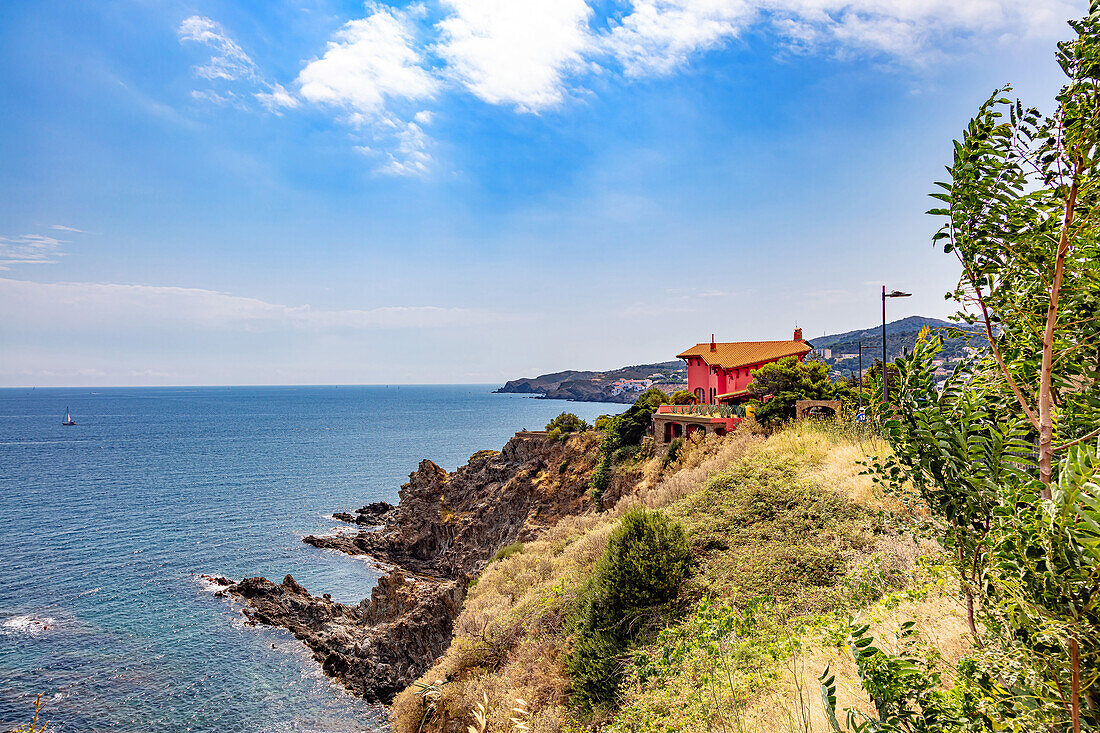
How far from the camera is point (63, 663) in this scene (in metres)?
27.0

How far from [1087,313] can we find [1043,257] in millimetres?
330

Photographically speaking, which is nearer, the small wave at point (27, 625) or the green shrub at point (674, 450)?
the green shrub at point (674, 450)

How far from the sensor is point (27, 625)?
30.6m

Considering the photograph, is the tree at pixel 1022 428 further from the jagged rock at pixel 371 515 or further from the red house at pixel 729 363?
the jagged rock at pixel 371 515

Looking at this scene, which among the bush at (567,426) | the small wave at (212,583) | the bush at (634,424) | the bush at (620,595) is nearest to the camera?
the bush at (620,595)

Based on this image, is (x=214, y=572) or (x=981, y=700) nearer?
(x=981, y=700)

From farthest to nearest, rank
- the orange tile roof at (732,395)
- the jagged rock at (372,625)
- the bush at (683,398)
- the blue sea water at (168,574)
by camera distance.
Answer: the bush at (683,398) < the orange tile roof at (732,395) < the jagged rock at (372,625) < the blue sea water at (168,574)

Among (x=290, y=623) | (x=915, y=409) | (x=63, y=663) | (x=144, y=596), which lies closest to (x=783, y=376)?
(x=915, y=409)

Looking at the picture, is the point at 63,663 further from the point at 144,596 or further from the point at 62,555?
the point at 62,555

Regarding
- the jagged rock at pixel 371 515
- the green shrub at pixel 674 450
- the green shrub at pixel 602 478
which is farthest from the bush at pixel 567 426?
the jagged rock at pixel 371 515

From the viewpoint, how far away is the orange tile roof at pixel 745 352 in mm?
31453

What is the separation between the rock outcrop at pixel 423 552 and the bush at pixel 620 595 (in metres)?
14.6

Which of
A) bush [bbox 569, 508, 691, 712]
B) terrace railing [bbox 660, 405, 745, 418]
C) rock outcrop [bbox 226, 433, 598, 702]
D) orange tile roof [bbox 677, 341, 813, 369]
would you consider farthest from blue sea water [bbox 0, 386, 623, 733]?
orange tile roof [bbox 677, 341, 813, 369]

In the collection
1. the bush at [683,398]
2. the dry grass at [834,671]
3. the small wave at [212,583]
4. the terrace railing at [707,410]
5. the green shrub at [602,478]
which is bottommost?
the small wave at [212,583]
